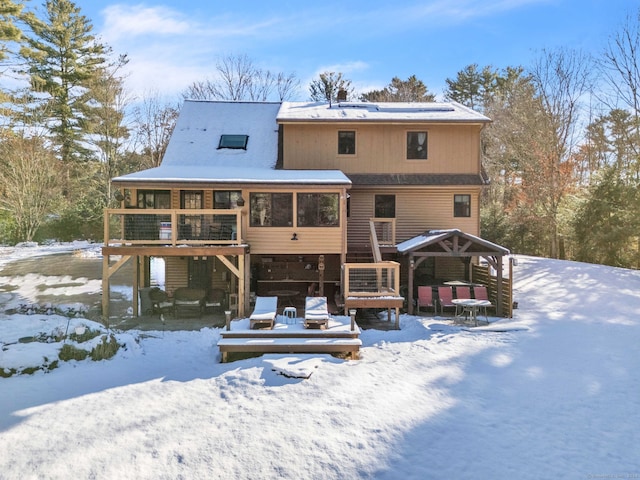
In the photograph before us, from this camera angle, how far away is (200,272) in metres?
15.4

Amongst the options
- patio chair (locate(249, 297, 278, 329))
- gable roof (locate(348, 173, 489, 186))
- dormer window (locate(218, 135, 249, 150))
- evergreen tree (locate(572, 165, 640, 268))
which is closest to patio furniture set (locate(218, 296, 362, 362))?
patio chair (locate(249, 297, 278, 329))

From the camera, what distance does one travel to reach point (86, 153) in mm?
36375

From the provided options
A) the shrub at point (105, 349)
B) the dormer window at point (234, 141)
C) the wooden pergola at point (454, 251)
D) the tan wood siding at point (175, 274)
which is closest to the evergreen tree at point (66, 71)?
the dormer window at point (234, 141)

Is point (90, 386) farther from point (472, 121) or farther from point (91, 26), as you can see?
point (91, 26)

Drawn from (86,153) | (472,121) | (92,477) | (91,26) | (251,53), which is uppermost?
(91,26)

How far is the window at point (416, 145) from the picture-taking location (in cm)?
1650

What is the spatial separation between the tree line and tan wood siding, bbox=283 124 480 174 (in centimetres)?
959

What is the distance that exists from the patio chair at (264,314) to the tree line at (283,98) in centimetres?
1726

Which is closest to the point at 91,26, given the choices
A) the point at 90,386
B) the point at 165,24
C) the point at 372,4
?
the point at 165,24

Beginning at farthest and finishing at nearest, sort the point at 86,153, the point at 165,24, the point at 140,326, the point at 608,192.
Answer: the point at 86,153
the point at 608,192
the point at 165,24
the point at 140,326

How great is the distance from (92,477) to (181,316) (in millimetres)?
7967

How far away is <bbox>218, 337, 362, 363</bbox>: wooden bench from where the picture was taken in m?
9.23

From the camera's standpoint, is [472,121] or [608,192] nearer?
[472,121]

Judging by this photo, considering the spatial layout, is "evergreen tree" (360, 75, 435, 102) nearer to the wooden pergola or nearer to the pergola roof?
the pergola roof
